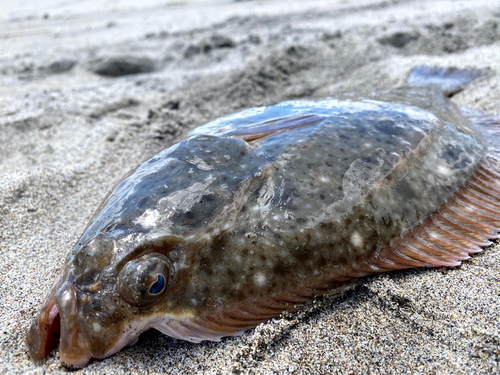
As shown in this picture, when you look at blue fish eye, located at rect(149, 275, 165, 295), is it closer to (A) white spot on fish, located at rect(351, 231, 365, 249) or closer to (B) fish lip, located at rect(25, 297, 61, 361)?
(B) fish lip, located at rect(25, 297, 61, 361)

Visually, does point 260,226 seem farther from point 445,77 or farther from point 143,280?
point 445,77

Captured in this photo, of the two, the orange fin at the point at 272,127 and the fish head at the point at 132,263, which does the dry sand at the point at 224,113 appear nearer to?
the fish head at the point at 132,263

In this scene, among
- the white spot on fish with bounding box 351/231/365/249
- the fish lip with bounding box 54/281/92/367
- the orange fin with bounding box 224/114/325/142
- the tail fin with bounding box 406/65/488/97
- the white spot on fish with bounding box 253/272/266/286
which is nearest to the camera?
the fish lip with bounding box 54/281/92/367

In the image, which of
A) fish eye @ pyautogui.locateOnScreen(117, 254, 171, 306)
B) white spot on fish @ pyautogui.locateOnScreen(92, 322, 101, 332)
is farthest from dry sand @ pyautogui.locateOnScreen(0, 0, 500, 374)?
fish eye @ pyautogui.locateOnScreen(117, 254, 171, 306)

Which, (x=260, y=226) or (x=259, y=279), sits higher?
(x=260, y=226)

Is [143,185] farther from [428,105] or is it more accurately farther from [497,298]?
[428,105]

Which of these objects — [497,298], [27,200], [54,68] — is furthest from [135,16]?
[497,298]

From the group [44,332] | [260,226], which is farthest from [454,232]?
[44,332]

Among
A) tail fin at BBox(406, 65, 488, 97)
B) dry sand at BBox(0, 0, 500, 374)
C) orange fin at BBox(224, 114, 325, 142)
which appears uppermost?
orange fin at BBox(224, 114, 325, 142)
